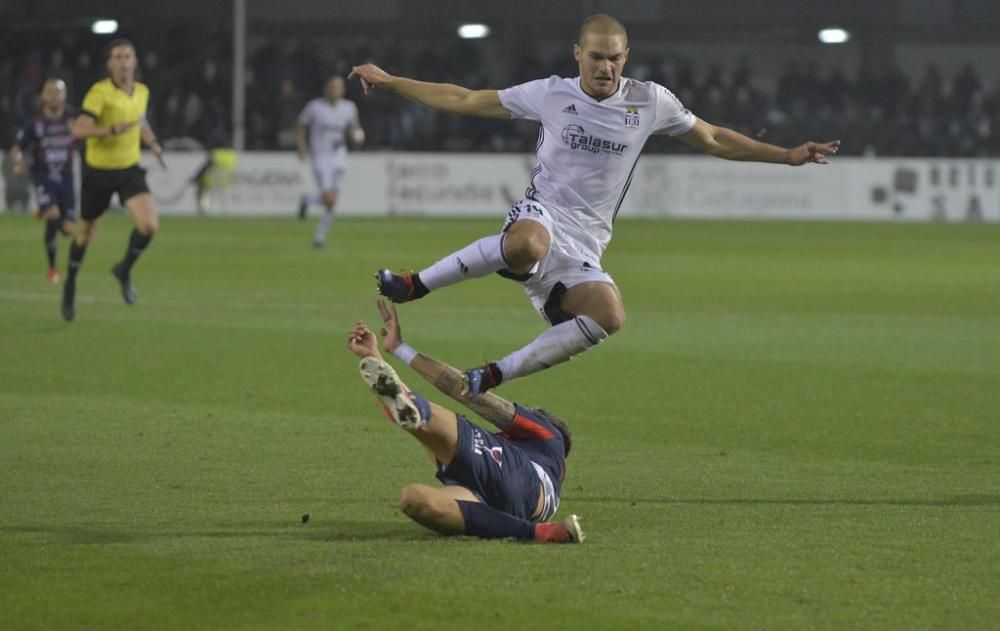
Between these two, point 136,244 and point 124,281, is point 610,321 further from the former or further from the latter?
point 124,281

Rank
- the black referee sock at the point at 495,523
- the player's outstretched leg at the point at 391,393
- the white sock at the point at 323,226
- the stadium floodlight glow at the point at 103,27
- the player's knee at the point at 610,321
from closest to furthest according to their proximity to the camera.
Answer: the player's outstretched leg at the point at 391,393 < the black referee sock at the point at 495,523 < the player's knee at the point at 610,321 < the white sock at the point at 323,226 < the stadium floodlight glow at the point at 103,27

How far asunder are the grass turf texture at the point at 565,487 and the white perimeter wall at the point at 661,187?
1688 centimetres

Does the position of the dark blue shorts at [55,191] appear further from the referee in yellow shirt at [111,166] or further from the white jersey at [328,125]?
the white jersey at [328,125]

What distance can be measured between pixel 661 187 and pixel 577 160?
28.9 metres

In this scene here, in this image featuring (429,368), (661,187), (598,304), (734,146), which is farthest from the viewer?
(661,187)

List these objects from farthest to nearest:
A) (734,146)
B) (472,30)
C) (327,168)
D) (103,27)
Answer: (472,30) < (103,27) < (327,168) < (734,146)

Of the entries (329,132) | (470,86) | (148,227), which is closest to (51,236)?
(148,227)

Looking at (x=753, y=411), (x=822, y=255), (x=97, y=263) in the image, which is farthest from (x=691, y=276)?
(x=753, y=411)

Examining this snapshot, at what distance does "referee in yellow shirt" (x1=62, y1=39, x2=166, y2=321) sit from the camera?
1577 cm

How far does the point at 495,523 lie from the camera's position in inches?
267

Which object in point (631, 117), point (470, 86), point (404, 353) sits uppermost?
point (470, 86)

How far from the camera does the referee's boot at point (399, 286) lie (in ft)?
27.0

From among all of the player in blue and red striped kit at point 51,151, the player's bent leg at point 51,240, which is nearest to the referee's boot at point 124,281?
the player's bent leg at point 51,240

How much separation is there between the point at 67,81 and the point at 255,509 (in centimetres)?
3200
